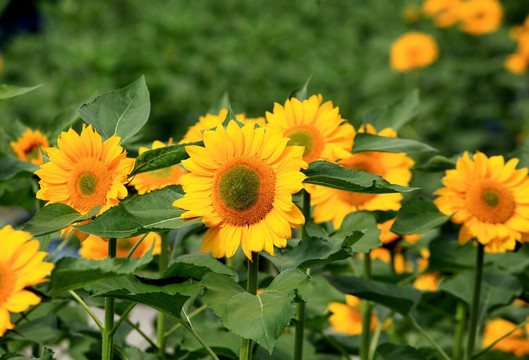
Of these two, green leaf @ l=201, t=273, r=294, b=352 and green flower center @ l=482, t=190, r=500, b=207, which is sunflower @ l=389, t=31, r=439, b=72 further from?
green leaf @ l=201, t=273, r=294, b=352

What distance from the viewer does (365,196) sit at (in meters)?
1.25

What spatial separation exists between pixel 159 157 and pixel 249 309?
0.22m

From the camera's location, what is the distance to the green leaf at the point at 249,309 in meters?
0.79

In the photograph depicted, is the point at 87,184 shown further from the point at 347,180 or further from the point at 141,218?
the point at 347,180

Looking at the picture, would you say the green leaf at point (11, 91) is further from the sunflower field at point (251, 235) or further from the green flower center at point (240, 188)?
the green flower center at point (240, 188)

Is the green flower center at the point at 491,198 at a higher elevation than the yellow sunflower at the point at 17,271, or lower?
higher

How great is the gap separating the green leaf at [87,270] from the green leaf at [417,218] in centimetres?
51

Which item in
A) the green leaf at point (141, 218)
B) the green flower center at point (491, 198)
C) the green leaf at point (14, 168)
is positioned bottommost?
the green leaf at point (141, 218)

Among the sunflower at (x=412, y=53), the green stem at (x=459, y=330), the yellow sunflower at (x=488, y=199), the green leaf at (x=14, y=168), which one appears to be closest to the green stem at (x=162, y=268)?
the green leaf at (x=14, y=168)

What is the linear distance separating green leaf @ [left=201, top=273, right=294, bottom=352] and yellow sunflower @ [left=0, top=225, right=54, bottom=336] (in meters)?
0.18

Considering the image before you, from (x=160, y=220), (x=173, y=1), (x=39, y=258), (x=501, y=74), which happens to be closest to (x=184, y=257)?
(x=160, y=220)

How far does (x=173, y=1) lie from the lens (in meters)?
6.11

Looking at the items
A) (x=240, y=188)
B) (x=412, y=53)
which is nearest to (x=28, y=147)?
(x=240, y=188)

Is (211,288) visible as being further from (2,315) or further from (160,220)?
(2,315)
